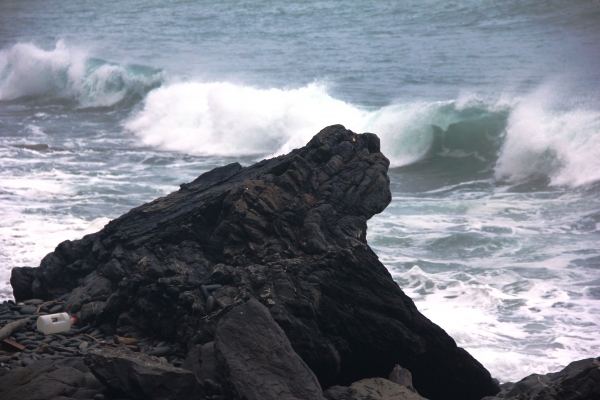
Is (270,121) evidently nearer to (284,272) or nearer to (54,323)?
(54,323)

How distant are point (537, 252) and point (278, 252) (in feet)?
18.5

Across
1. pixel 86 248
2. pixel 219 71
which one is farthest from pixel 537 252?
pixel 219 71

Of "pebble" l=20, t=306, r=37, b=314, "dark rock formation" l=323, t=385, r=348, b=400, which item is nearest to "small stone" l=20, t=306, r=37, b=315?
"pebble" l=20, t=306, r=37, b=314

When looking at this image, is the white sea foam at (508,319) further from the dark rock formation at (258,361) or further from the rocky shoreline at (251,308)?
the dark rock formation at (258,361)

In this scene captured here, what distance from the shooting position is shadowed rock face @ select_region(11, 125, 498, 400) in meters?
4.91

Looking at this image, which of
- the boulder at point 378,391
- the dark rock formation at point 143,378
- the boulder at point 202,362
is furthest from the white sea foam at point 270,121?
the dark rock formation at point 143,378

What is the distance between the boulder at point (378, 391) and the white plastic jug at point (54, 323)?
241cm

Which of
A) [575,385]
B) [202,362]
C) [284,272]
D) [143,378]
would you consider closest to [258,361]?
[202,362]

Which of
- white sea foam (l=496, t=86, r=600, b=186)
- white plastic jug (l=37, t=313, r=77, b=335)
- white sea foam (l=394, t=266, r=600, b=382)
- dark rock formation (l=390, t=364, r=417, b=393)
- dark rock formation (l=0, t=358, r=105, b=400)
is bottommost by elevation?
dark rock formation (l=0, t=358, r=105, b=400)

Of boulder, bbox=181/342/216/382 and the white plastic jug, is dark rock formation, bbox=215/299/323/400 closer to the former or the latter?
boulder, bbox=181/342/216/382

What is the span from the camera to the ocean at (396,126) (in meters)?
8.45

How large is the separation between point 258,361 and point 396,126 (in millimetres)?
14304

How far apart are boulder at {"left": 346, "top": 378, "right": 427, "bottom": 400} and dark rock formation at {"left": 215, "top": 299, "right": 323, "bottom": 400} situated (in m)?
0.31

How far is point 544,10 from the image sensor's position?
98.4 ft
